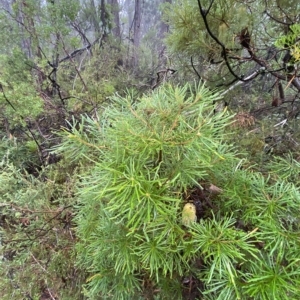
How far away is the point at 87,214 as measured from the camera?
593 millimetres

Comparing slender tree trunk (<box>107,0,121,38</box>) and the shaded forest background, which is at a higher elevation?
slender tree trunk (<box>107,0,121,38</box>)

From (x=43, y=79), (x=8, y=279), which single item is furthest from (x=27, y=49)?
(x=8, y=279)

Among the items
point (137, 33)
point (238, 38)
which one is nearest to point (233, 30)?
point (238, 38)

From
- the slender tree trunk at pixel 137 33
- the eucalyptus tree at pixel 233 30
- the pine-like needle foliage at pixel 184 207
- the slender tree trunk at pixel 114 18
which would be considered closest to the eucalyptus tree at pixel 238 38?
the eucalyptus tree at pixel 233 30

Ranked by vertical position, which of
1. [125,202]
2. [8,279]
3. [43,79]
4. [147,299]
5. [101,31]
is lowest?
[8,279]

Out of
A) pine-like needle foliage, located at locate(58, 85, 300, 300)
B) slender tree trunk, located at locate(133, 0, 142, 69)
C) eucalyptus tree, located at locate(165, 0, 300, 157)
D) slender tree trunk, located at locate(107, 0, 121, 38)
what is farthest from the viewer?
slender tree trunk, located at locate(107, 0, 121, 38)

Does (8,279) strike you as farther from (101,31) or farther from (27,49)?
(101,31)

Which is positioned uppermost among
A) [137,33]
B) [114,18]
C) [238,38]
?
[114,18]

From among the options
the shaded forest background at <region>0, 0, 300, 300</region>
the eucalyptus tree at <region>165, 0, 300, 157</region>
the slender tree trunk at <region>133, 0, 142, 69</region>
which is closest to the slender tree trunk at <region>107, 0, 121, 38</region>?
the slender tree trunk at <region>133, 0, 142, 69</region>

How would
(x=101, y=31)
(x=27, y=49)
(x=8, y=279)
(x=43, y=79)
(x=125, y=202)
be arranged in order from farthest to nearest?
(x=101, y=31), (x=27, y=49), (x=43, y=79), (x=8, y=279), (x=125, y=202)

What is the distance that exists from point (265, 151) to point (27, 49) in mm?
2175

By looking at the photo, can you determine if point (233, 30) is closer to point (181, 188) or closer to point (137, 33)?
point (181, 188)

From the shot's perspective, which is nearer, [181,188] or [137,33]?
[181,188]

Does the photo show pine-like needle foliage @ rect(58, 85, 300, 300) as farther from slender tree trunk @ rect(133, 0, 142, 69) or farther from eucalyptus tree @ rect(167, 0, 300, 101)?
slender tree trunk @ rect(133, 0, 142, 69)
